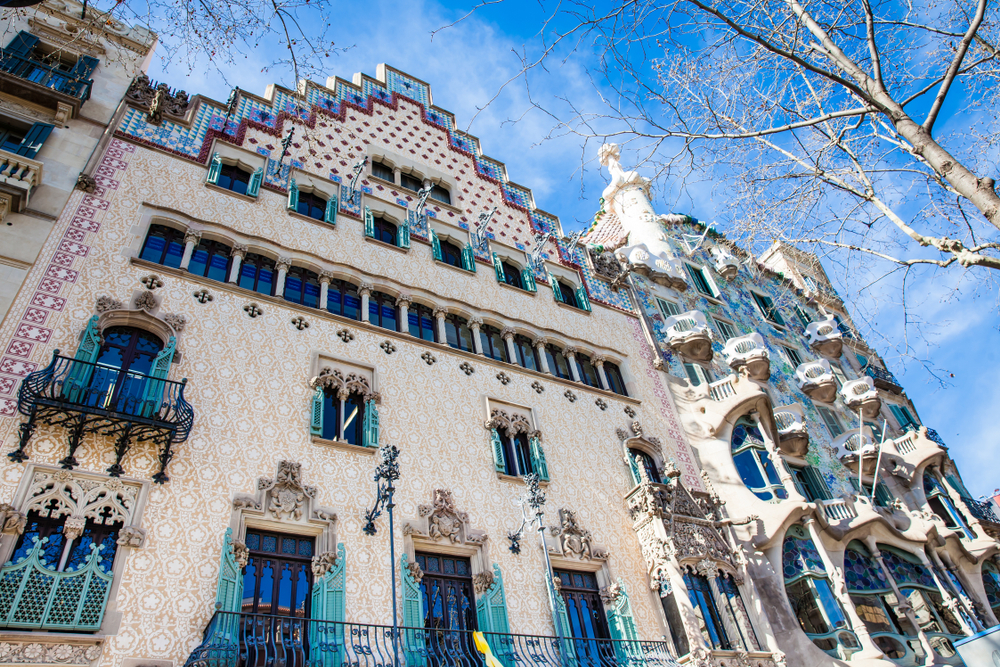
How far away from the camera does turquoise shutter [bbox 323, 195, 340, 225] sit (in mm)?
13595

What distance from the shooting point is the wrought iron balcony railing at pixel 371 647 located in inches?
277

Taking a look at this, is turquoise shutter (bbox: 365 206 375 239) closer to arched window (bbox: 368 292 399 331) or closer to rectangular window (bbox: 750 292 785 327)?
arched window (bbox: 368 292 399 331)

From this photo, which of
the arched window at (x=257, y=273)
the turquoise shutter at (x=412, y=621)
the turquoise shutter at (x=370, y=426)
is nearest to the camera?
the turquoise shutter at (x=412, y=621)

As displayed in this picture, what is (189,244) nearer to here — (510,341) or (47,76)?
(47,76)

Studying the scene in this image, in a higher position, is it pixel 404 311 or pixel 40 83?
pixel 40 83

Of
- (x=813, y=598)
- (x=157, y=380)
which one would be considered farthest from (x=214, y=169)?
(x=813, y=598)

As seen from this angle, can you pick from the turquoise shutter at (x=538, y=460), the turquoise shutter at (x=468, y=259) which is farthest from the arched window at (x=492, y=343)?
the turquoise shutter at (x=538, y=460)

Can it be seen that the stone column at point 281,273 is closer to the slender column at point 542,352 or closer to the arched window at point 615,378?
the slender column at point 542,352

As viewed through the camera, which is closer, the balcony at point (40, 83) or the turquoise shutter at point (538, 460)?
the balcony at point (40, 83)

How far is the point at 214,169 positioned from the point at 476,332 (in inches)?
239

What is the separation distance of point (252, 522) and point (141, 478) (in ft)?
4.71

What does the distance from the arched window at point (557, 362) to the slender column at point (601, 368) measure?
0.81 metres

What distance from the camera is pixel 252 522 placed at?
27.8 feet

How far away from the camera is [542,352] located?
14.5 meters
